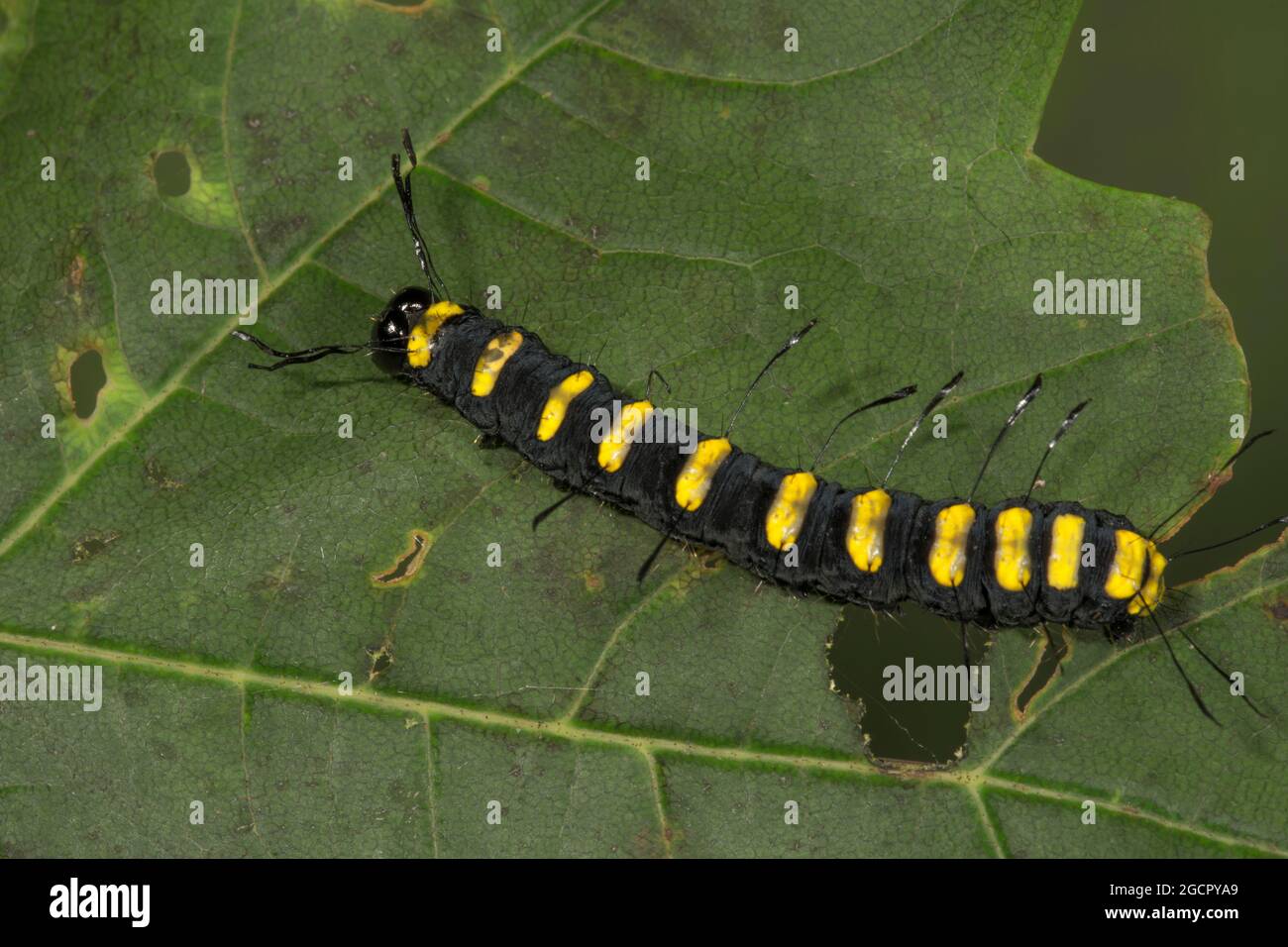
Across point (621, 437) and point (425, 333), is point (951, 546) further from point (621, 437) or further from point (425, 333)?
point (425, 333)

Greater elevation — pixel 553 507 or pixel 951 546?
pixel 553 507

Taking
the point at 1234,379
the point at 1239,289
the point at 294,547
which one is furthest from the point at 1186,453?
the point at 294,547

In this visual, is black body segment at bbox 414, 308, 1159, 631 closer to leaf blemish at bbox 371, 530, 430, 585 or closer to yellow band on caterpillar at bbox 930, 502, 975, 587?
yellow band on caterpillar at bbox 930, 502, 975, 587

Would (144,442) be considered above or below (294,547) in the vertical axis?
above

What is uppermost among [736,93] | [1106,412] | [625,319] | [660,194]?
[736,93]

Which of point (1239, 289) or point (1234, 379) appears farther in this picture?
point (1239, 289)

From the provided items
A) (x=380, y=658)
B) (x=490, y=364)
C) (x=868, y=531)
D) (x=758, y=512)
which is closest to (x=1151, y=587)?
(x=868, y=531)

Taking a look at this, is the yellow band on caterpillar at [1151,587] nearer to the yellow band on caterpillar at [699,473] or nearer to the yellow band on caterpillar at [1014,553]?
the yellow band on caterpillar at [1014,553]

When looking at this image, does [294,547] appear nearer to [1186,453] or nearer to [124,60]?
[124,60]
